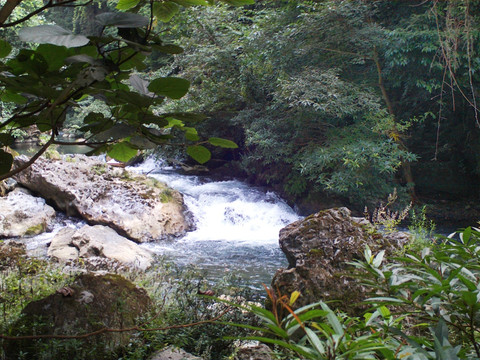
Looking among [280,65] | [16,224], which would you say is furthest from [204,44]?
[16,224]

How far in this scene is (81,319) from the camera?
2092mm

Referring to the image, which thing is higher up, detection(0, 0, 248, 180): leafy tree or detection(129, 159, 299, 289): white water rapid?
detection(0, 0, 248, 180): leafy tree

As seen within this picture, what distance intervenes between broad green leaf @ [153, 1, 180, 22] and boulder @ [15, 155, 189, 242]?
21.8 ft

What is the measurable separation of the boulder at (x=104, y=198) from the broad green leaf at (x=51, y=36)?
22.3ft

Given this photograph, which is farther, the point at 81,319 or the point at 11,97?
the point at 81,319

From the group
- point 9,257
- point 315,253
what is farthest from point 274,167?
point 9,257

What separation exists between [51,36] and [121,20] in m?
0.14

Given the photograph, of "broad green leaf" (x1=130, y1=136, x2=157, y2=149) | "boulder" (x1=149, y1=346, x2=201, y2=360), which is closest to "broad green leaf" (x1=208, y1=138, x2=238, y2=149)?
"broad green leaf" (x1=130, y1=136, x2=157, y2=149)

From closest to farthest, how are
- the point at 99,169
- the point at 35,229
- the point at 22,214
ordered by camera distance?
Result: 1. the point at 35,229
2. the point at 22,214
3. the point at 99,169

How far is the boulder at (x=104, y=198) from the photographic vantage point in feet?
24.3

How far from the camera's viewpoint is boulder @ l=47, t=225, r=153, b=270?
5.52 meters

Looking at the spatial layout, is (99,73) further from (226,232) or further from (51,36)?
(226,232)

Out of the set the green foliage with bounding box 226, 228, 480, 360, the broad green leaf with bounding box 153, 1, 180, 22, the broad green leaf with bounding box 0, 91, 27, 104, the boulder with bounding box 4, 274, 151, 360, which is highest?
the broad green leaf with bounding box 153, 1, 180, 22

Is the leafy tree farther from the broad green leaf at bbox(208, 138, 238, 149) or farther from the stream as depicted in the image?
the stream
